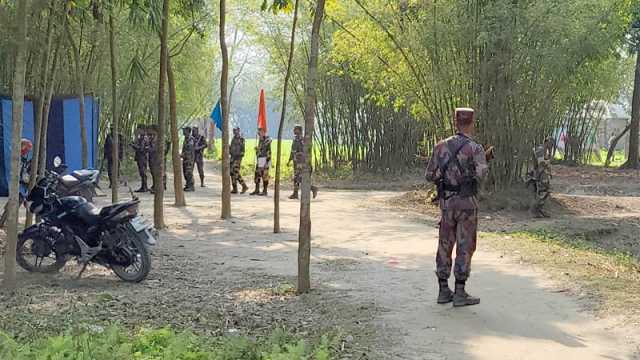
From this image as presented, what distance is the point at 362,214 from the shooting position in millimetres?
13164

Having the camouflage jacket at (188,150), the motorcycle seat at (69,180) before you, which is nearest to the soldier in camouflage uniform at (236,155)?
the camouflage jacket at (188,150)

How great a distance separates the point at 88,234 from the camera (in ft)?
22.5

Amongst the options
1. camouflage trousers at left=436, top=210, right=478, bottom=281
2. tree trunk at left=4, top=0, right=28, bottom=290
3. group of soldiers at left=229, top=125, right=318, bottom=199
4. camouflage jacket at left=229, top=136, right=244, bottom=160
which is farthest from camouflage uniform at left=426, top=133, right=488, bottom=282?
camouflage jacket at left=229, top=136, right=244, bottom=160

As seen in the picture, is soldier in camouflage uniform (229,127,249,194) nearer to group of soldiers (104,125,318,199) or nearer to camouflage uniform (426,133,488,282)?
group of soldiers (104,125,318,199)

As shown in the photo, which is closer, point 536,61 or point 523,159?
point 536,61

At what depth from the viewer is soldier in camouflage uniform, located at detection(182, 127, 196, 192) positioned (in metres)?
17.5

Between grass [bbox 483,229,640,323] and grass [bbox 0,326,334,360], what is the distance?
7.87 ft

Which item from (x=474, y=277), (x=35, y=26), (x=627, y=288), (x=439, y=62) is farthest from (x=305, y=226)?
(x=439, y=62)

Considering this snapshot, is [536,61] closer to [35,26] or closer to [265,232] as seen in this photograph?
[265,232]

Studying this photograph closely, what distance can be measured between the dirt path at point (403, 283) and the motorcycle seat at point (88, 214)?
0.99m

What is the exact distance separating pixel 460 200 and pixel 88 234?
3125 millimetres

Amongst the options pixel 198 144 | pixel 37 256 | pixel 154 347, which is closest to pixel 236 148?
pixel 198 144

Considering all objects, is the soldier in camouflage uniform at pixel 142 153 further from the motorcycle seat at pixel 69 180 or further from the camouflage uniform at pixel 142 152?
the motorcycle seat at pixel 69 180

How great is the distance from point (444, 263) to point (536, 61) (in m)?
7.81
